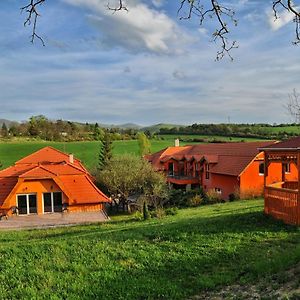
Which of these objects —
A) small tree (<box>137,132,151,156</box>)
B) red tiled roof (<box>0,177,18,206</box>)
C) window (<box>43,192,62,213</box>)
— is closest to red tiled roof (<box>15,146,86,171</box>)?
red tiled roof (<box>0,177,18,206</box>)

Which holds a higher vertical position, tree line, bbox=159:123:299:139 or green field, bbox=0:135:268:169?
tree line, bbox=159:123:299:139

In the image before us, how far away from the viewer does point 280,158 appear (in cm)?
1498

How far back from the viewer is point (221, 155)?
143ft

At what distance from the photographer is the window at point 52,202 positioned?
1339 inches

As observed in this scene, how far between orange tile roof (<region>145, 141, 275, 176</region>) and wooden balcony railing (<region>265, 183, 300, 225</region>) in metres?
17.2

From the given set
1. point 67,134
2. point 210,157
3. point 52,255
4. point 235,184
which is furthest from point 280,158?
point 67,134

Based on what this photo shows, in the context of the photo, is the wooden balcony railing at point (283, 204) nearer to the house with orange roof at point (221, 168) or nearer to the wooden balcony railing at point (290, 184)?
the wooden balcony railing at point (290, 184)

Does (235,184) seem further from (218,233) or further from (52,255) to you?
(52,255)

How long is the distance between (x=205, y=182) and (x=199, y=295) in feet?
121

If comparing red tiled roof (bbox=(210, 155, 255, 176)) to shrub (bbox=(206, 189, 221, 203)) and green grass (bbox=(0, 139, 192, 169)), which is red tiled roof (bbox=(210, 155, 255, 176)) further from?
green grass (bbox=(0, 139, 192, 169))

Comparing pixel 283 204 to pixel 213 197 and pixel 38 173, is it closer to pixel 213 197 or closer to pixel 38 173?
pixel 213 197

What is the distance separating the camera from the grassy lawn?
7.76 m

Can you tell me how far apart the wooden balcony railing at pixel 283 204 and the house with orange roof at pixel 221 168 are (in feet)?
55.5

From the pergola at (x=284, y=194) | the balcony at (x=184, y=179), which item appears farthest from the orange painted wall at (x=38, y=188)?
the pergola at (x=284, y=194)
